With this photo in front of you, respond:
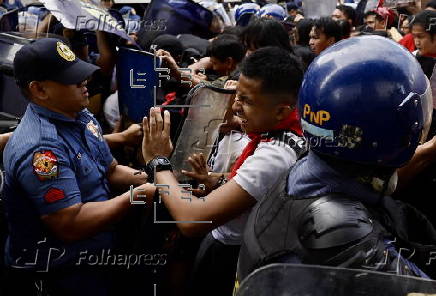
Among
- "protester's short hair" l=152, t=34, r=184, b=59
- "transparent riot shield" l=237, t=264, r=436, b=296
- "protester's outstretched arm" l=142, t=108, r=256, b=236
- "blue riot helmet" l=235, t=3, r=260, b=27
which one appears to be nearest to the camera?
"transparent riot shield" l=237, t=264, r=436, b=296

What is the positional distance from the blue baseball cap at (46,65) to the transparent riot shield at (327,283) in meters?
1.74

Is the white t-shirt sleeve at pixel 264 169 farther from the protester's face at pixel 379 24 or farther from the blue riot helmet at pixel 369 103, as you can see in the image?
the protester's face at pixel 379 24

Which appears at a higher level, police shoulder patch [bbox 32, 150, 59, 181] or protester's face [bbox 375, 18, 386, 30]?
police shoulder patch [bbox 32, 150, 59, 181]

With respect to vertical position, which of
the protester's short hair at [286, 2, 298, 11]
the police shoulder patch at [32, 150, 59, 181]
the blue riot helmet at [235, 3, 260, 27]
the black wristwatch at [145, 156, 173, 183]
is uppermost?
the black wristwatch at [145, 156, 173, 183]

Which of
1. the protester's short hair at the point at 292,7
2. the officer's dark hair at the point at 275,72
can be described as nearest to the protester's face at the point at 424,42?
the officer's dark hair at the point at 275,72

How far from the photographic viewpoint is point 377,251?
1.13 meters

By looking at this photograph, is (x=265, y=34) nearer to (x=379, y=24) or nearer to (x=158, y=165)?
(x=158, y=165)

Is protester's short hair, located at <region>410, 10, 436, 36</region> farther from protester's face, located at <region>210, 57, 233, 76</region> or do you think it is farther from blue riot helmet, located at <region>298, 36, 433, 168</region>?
blue riot helmet, located at <region>298, 36, 433, 168</region>

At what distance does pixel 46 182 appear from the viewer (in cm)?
218

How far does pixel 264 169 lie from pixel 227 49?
201 cm

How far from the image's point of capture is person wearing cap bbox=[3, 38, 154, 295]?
220 cm

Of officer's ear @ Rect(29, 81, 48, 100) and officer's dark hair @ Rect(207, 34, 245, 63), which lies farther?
officer's dark hair @ Rect(207, 34, 245, 63)

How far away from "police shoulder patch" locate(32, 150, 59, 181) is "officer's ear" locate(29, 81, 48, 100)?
35cm

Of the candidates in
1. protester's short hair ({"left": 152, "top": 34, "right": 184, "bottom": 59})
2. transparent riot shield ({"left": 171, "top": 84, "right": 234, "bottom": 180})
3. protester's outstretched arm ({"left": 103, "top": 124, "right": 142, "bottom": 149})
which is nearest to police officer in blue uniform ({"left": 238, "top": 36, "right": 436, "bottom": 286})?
transparent riot shield ({"left": 171, "top": 84, "right": 234, "bottom": 180})
